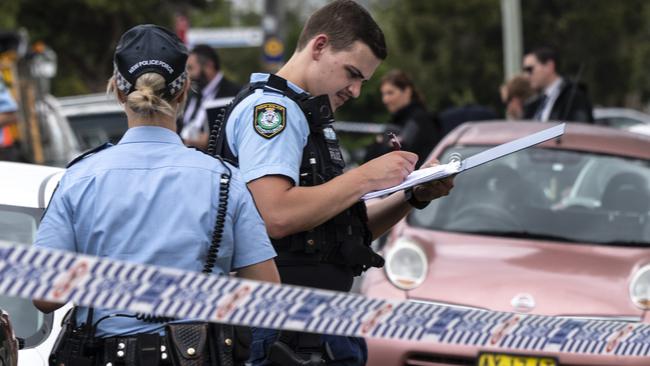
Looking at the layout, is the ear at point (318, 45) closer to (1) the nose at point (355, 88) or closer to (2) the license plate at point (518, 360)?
(1) the nose at point (355, 88)

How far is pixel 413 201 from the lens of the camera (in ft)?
13.7

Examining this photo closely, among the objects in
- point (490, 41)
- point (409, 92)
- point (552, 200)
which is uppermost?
point (490, 41)

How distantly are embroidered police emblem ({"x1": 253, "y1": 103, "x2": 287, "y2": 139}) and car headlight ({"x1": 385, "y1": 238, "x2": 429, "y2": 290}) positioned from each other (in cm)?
300

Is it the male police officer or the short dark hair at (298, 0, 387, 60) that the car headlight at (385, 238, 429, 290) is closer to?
the male police officer

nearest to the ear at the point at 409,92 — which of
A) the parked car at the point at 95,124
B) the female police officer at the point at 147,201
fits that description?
the parked car at the point at 95,124

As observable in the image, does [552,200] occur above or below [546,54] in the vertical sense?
below

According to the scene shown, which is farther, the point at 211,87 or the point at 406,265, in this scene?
the point at 211,87

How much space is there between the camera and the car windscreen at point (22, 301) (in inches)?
169

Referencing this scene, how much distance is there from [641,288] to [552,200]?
1.11 metres

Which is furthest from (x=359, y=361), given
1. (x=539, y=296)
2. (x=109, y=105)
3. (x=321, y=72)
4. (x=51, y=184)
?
(x=109, y=105)

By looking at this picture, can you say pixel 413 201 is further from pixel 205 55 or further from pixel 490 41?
pixel 490 41

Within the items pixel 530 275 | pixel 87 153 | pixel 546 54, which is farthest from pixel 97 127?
pixel 87 153

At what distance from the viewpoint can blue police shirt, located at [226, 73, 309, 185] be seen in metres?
3.68

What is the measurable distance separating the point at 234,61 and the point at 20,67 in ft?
127
